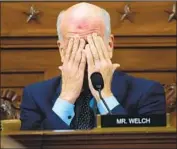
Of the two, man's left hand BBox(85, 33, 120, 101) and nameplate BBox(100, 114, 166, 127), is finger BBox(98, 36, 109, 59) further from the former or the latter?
nameplate BBox(100, 114, 166, 127)

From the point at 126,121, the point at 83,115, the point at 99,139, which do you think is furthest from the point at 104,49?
the point at 99,139

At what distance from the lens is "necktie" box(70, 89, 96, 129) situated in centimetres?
216

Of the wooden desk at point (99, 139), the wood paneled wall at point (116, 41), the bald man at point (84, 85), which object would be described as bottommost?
the wooden desk at point (99, 139)

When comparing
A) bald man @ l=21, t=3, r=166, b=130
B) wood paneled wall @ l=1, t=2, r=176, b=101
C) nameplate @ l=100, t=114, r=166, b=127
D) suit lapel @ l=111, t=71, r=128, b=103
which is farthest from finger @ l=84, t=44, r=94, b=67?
wood paneled wall @ l=1, t=2, r=176, b=101

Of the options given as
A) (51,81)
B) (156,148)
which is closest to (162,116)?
(156,148)

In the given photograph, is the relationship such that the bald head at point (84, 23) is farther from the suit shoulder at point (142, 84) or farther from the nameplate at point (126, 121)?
the nameplate at point (126, 121)

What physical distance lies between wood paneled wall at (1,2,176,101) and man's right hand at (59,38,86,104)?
3.32 feet

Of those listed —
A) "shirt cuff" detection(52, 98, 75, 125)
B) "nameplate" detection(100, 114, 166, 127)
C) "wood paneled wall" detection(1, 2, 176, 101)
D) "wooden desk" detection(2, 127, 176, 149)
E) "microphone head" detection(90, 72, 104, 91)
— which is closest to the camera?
"wooden desk" detection(2, 127, 176, 149)

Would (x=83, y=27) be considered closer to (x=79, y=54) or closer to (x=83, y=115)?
(x=79, y=54)

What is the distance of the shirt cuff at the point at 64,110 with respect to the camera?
215cm

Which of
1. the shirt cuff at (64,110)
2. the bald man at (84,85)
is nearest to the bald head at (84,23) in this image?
the bald man at (84,85)

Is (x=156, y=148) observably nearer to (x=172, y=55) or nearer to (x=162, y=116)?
(x=162, y=116)

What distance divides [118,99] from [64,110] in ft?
0.86

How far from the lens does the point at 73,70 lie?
2.33m
